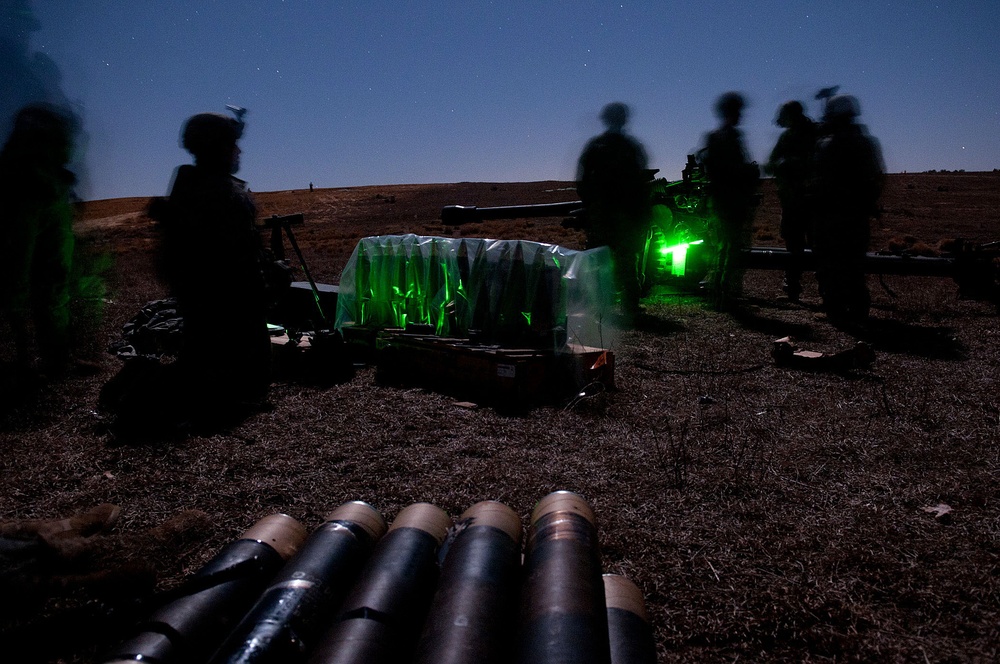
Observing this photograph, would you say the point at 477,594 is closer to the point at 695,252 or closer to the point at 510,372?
the point at 510,372

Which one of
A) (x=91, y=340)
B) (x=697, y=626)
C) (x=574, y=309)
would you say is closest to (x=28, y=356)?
(x=91, y=340)

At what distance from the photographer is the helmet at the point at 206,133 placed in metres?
5.98

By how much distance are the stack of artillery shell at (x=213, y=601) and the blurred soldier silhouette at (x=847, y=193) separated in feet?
27.3

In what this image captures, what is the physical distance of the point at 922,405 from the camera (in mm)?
5516

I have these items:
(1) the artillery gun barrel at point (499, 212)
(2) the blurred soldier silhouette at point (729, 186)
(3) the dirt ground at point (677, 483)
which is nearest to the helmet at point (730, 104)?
(2) the blurred soldier silhouette at point (729, 186)

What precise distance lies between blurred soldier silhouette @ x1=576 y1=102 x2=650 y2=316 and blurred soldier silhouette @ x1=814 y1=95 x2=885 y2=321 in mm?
2532

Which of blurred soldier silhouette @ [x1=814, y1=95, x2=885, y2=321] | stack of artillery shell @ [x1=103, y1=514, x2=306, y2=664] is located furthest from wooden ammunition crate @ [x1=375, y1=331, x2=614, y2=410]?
blurred soldier silhouette @ [x1=814, y1=95, x2=885, y2=321]

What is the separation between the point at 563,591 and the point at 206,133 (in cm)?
557

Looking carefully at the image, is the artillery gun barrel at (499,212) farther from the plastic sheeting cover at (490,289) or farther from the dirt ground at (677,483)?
the dirt ground at (677,483)

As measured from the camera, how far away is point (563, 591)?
224 cm

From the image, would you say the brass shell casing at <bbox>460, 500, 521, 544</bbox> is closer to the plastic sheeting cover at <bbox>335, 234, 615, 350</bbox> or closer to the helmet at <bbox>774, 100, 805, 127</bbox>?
the plastic sheeting cover at <bbox>335, 234, 615, 350</bbox>

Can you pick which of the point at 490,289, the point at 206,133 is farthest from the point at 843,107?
the point at 206,133

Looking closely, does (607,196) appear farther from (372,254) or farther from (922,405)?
(922,405)

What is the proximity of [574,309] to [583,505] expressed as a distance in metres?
3.53
